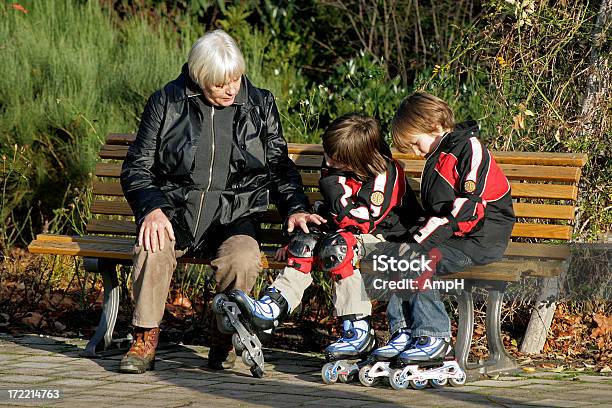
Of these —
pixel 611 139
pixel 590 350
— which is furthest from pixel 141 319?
pixel 611 139

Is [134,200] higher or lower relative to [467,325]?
higher

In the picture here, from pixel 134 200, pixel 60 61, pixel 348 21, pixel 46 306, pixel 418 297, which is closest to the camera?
pixel 418 297

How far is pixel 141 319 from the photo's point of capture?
5480 millimetres

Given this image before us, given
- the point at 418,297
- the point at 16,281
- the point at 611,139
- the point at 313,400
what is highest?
the point at 611,139

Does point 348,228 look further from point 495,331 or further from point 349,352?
point 495,331

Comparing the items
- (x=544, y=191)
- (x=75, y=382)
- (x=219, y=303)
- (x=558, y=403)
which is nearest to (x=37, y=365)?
(x=75, y=382)

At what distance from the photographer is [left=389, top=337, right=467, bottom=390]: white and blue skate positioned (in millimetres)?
5094

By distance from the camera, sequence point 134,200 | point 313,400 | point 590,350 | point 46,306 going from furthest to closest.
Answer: point 46,306
point 590,350
point 134,200
point 313,400

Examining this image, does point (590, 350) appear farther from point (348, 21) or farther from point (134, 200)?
point (348, 21)

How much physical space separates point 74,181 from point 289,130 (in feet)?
5.16

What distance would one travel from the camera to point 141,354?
216 inches

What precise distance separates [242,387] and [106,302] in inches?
47.7

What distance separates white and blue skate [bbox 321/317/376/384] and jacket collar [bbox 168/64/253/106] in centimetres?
117

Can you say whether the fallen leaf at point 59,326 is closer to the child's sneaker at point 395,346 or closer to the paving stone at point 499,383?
the child's sneaker at point 395,346
